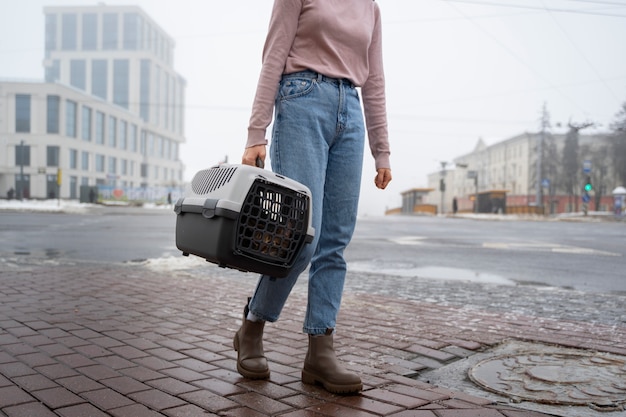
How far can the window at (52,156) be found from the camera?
68062mm

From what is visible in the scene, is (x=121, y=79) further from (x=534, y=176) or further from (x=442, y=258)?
(x=442, y=258)

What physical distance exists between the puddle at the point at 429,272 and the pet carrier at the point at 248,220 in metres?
4.51

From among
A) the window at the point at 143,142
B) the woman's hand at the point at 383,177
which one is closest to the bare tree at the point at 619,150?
the woman's hand at the point at 383,177

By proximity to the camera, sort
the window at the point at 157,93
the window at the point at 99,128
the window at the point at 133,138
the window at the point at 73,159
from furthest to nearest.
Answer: the window at the point at 157,93, the window at the point at 133,138, the window at the point at 99,128, the window at the point at 73,159

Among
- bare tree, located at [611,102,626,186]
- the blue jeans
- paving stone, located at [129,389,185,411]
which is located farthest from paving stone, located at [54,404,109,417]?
bare tree, located at [611,102,626,186]

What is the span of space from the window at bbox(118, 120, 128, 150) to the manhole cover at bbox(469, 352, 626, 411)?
88.0 meters

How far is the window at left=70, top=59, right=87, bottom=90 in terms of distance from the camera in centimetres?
10738

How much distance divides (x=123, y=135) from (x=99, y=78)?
26.7 m

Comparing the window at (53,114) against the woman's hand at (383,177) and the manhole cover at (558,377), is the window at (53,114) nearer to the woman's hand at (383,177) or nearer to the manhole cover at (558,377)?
the woman's hand at (383,177)

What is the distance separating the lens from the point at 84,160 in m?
74.4

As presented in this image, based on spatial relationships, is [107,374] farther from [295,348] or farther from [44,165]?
[44,165]

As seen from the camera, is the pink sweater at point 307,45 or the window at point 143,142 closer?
the pink sweater at point 307,45

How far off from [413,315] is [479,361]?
116cm

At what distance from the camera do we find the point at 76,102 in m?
71.3
